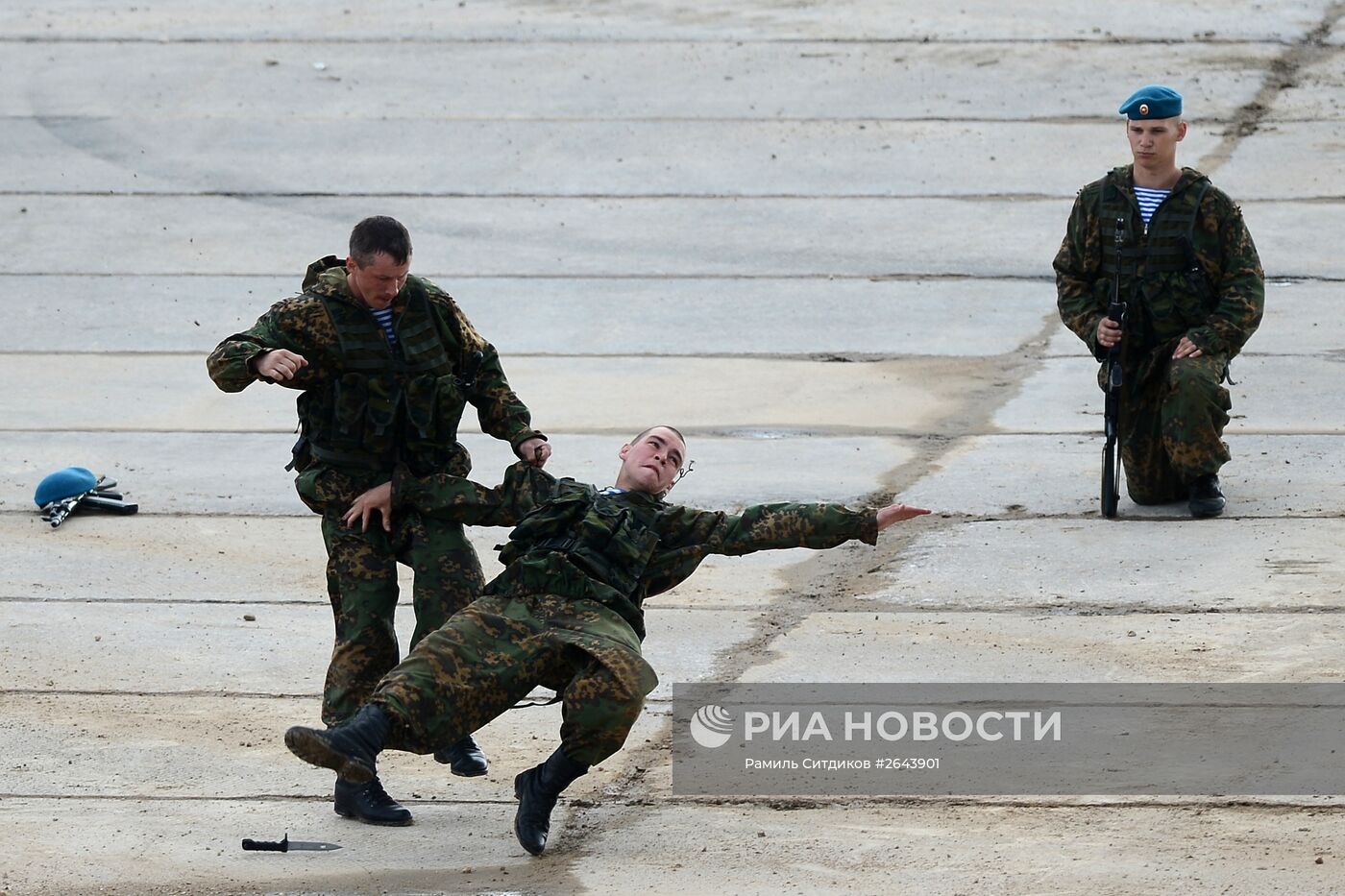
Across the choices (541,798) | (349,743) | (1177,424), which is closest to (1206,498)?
(1177,424)

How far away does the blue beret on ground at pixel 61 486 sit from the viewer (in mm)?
9734

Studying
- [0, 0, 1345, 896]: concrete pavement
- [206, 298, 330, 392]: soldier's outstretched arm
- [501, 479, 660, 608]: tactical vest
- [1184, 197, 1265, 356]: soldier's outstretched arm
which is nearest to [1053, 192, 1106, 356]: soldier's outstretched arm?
[1184, 197, 1265, 356]: soldier's outstretched arm

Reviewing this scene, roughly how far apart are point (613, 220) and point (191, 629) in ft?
24.8

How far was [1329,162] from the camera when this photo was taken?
619 inches

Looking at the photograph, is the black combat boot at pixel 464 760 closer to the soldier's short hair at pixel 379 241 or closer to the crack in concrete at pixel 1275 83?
the soldier's short hair at pixel 379 241

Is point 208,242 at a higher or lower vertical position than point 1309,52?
lower

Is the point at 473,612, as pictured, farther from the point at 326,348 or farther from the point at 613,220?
the point at 613,220

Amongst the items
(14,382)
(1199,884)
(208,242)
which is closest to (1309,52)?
(208,242)

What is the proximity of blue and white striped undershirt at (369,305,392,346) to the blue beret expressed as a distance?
3930 millimetres

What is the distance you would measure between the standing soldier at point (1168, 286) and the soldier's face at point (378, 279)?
395 cm

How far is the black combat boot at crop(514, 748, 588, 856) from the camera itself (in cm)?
577

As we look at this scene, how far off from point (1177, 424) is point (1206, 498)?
14.8 inches

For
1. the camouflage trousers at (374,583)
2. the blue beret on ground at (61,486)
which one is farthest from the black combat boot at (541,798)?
the blue beret on ground at (61,486)

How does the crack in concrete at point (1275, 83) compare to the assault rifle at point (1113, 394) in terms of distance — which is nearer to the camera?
the assault rifle at point (1113, 394)
